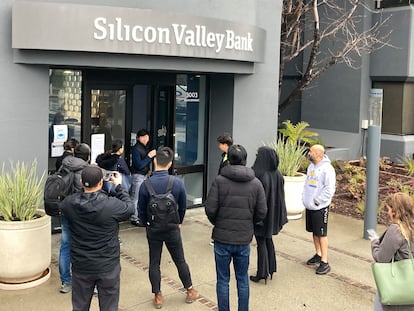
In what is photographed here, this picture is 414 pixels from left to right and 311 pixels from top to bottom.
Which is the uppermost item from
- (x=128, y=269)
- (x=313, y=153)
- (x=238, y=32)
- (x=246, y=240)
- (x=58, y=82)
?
(x=238, y=32)

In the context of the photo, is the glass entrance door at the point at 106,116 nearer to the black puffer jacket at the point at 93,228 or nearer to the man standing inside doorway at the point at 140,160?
the man standing inside doorway at the point at 140,160

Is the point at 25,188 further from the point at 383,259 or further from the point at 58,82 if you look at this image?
the point at 383,259

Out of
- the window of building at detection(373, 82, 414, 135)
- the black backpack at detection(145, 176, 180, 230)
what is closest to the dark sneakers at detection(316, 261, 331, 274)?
the black backpack at detection(145, 176, 180, 230)

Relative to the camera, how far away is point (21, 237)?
5.88 metres

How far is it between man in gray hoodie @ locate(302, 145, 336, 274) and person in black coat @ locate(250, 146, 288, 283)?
1.91 feet

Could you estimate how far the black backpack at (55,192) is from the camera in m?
5.39

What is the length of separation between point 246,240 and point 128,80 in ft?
16.4

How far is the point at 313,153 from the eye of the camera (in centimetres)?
666

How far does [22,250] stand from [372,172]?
18.2 feet

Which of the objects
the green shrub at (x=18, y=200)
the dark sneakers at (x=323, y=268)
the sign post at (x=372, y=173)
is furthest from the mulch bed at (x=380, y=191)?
the green shrub at (x=18, y=200)

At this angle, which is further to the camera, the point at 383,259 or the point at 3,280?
the point at 3,280

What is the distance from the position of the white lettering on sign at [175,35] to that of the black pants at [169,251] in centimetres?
352

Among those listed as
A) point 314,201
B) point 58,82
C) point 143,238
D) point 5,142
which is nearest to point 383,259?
point 314,201

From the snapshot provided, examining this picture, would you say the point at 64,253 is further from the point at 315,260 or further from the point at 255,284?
the point at 315,260
